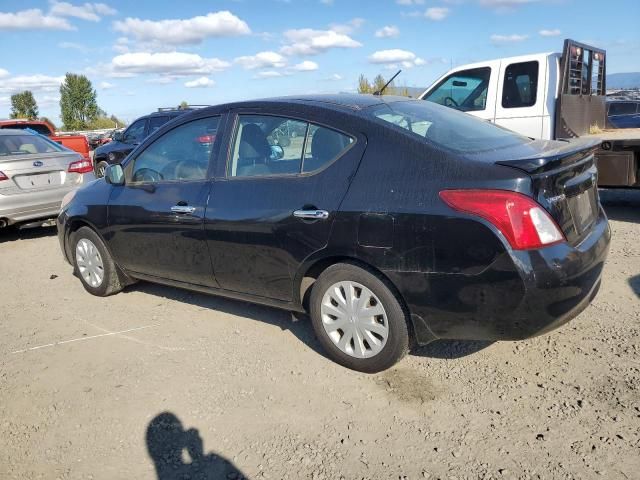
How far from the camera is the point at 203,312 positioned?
461cm

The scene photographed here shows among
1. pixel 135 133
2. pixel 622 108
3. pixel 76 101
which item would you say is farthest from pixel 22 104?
pixel 622 108

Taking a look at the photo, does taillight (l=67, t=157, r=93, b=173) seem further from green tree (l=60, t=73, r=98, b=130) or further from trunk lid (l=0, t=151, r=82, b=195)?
green tree (l=60, t=73, r=98, b=130)

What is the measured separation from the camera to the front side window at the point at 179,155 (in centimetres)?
408

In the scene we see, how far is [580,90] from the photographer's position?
24.9 feet

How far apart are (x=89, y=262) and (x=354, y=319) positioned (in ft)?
9.76

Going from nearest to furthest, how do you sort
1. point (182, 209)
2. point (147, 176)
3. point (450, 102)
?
point (182, 209)
point (147, 176)
point (450, 102)

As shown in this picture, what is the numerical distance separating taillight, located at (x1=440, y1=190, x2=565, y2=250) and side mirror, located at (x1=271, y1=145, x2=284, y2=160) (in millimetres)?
1372

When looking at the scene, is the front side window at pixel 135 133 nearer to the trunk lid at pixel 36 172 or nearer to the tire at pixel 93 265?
the trunk lid at pixel 36 172

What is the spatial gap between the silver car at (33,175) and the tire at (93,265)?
2598 mm

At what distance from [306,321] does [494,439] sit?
1870 millimetres

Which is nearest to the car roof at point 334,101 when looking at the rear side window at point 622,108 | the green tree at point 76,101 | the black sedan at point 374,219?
the black sedan at point 374,219

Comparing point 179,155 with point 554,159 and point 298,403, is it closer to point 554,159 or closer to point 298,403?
point 298,403

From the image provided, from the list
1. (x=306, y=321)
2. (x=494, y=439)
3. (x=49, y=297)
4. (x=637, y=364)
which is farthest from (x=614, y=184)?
(x=49, y=297)

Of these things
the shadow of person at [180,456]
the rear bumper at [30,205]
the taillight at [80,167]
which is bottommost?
the shadow of person at [180,456]
